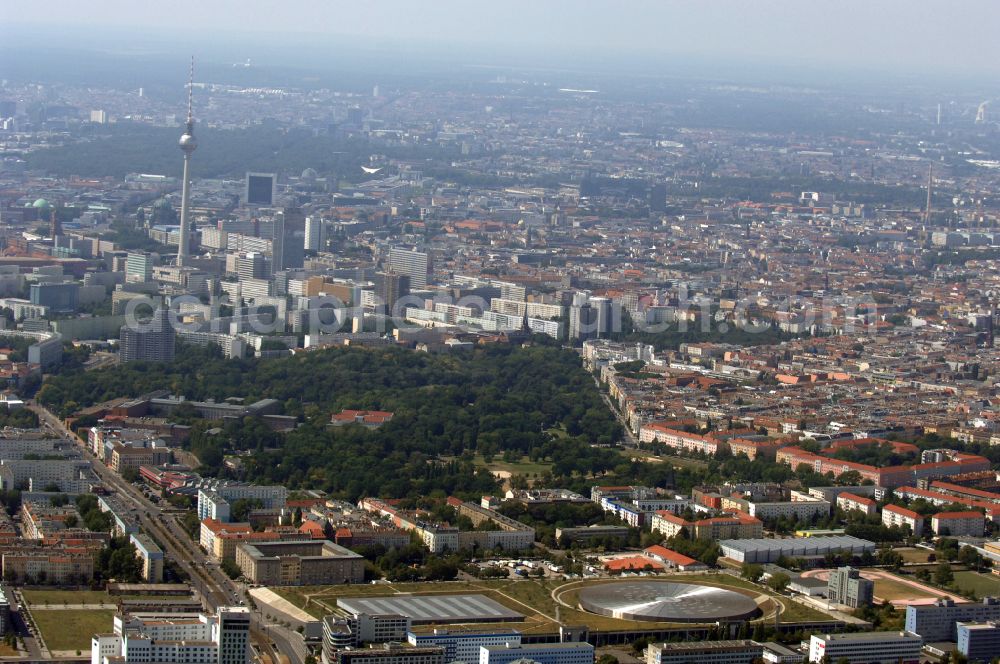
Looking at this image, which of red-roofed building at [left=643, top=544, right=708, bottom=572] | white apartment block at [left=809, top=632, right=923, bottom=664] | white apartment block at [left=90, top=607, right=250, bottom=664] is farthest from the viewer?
red-roofed building at [left=643, top=544, right=708, bottom=572]

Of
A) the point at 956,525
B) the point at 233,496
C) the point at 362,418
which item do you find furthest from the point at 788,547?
the point at 362,418

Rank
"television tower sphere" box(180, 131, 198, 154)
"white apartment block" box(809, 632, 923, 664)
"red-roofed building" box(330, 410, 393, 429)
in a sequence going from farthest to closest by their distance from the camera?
"television tower sphere" box(180, 131, 198, 154) < "red-roofed building" box(330, 410, 393, 429) < "white apartment block" box(809, 632, 923, 664)

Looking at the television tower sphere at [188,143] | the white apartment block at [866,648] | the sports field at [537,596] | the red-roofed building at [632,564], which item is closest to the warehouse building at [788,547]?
the red-roofed building at [632,564]

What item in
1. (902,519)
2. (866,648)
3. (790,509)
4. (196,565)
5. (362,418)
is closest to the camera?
(866,648)

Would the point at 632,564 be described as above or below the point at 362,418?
above

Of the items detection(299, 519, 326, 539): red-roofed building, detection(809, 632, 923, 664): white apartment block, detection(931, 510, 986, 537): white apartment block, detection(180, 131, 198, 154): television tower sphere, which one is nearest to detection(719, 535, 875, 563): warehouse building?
detection(931, 510, 986, 537): white apartment block

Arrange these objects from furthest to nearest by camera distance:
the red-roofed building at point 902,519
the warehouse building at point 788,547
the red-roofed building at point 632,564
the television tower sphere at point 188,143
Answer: the television tower sphere at point 188,143 < the red-roofed building at point 902,519 < the warehouse building at point 788,547 < the red-roofed building at point 632,564

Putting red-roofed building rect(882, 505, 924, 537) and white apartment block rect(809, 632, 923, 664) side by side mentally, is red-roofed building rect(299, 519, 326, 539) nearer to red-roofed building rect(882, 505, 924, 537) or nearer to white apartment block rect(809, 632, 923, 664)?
white apartment block rect(809, 632, 923, 664)

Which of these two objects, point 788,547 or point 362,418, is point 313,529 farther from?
point 362,418

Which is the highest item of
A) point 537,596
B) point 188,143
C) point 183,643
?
point 183,643

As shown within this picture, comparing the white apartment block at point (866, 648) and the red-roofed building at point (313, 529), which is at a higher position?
the white apartment block at point (866, 648)

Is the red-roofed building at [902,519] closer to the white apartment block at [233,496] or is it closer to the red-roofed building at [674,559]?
the red-roofed building at [674,559]

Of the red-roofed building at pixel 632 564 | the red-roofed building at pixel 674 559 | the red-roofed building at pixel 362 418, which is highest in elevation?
the red-roofed building at pixel 674 559
